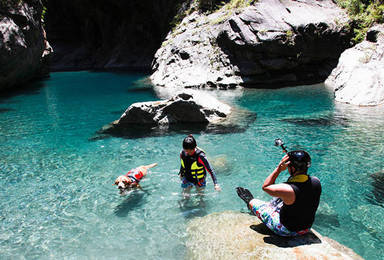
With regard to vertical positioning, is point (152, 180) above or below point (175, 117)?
below

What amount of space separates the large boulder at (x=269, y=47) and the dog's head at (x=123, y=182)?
17817 mm

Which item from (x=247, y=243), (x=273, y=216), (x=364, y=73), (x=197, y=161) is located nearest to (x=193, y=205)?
(x=197, y=161)

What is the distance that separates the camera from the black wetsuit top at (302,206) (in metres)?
4.29

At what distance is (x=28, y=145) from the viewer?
11.6 m

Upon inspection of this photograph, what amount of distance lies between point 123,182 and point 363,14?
24.1 m

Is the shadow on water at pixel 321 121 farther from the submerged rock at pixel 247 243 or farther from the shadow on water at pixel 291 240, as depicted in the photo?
the shadow on water at pixel 291 240

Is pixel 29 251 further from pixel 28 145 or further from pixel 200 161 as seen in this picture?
pixel 28 145

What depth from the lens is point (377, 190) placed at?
22.8ft

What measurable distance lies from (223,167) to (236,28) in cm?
1786

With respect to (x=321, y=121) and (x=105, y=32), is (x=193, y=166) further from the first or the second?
(x=105, y=32)

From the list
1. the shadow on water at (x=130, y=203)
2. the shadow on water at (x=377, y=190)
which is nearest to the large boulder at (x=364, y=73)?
the shadow on water at (x=377, y=190)

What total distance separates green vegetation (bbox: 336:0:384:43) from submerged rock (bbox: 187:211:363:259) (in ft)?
73.4

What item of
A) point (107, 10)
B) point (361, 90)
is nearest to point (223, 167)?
point (361, 90)

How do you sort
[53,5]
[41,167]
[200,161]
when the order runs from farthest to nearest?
[53,5]
[41,167]
[200,161]
